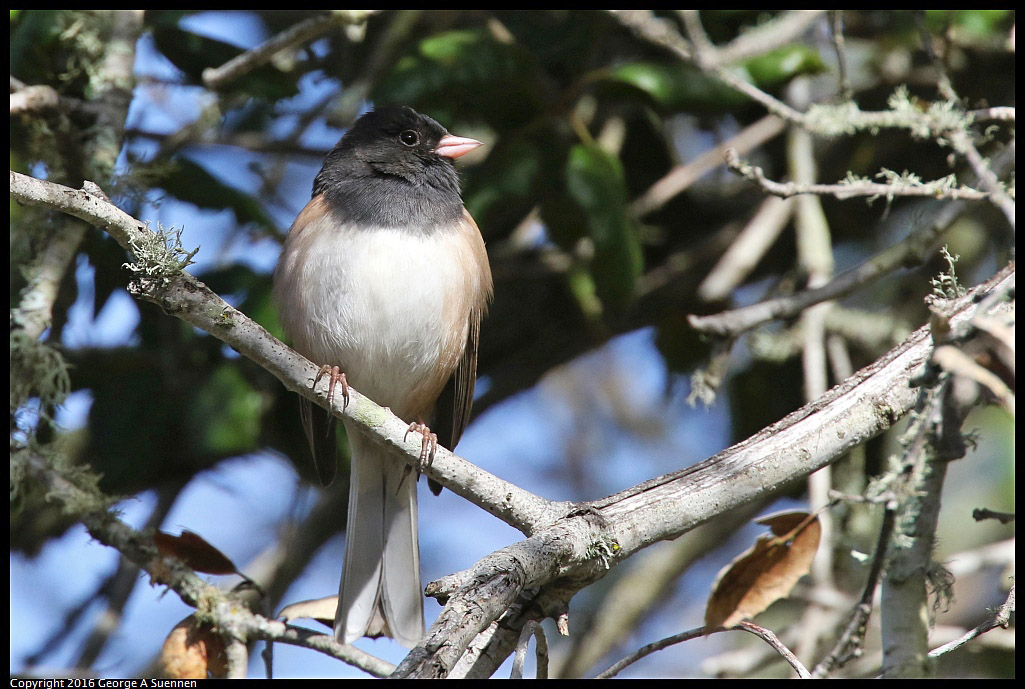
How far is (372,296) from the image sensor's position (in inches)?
90.3

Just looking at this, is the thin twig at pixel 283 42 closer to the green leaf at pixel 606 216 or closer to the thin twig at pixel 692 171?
the green leaf at pixel 606 216

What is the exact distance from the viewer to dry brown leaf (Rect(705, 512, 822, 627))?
181cm

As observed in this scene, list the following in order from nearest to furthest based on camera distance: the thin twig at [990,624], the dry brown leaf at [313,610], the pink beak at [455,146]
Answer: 1. the thin twig at [990,624]
2. the dry brown leaf at [313,610]
3. the pink beak at [455,146]

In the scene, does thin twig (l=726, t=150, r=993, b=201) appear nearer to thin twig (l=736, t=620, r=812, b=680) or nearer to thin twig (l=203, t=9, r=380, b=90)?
thin twig (l=736, t=620, r=812, b=680)

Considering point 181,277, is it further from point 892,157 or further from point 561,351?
point 892,157

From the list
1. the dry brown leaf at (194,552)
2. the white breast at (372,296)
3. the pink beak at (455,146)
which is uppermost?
the pink beak at (455,146)

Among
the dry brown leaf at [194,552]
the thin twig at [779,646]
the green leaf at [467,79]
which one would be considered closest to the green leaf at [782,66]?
the green leaf at [467,79]

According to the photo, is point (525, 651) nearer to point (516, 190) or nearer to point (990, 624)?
point (990, 624)

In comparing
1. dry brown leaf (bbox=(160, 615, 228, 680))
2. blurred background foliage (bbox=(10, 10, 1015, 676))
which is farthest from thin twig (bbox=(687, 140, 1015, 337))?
dry brown leaf (bbox=(160, 615, 228, 680))

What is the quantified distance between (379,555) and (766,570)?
Result: 107 cm

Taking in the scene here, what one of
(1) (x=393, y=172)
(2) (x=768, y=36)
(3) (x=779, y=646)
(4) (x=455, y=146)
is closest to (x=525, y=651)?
(3) (x=779, y=646)

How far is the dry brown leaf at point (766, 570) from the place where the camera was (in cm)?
181

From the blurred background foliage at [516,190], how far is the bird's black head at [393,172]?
0.07 meters

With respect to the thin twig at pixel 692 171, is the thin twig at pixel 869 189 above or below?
below
